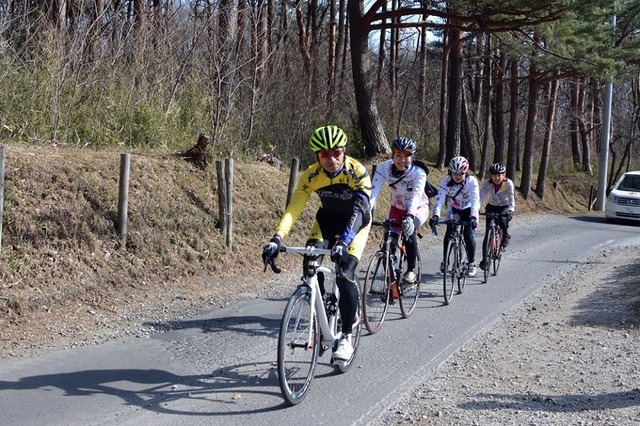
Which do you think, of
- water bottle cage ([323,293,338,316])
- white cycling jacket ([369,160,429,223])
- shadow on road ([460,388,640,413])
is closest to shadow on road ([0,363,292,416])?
water bottle cage ([323,293,338,316])

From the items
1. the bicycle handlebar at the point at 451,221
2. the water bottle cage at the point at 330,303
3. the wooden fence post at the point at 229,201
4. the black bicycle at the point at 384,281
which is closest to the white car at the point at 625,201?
the bicycle handlebar at the point at 451,221

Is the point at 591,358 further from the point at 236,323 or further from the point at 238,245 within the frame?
the point at 238,245

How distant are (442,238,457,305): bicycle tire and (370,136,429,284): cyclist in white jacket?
1083 millimetres

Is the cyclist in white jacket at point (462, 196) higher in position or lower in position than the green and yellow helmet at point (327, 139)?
lower

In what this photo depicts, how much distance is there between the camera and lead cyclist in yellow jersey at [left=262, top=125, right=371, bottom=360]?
21.2 feet

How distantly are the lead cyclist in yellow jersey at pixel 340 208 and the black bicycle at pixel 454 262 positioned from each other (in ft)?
11.1

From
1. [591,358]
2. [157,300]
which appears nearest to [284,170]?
[157,300]

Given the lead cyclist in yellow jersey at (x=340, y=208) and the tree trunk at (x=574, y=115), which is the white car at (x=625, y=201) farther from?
the lead cyclist in yellow jersey at (x=340, y=208)

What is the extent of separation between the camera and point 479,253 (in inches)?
608

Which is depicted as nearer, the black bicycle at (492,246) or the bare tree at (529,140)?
the black bicycle at (492,246)

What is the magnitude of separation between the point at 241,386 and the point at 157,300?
10.9 feet

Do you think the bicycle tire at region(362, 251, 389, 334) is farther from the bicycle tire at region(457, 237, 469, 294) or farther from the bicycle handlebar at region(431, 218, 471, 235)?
the bicycle tire at region(457, 237, 469, 294)

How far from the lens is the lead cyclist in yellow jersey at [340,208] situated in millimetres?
6453

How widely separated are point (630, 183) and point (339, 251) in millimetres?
25162
